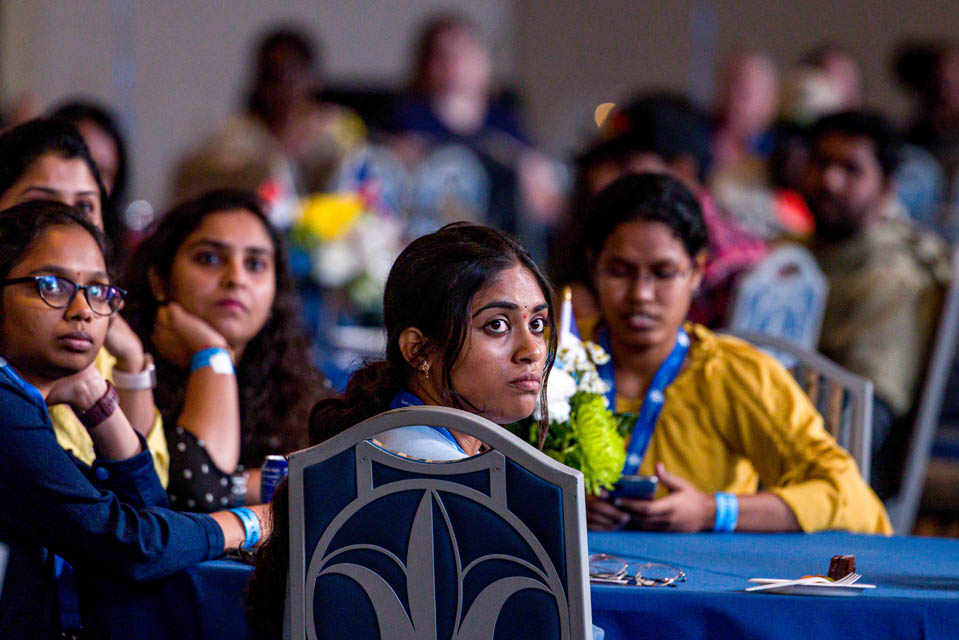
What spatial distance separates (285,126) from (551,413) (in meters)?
4.22

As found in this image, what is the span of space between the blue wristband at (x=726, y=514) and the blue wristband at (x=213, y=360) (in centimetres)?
97

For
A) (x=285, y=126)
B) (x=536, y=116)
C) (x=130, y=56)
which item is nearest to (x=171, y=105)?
(x=130, y=56)

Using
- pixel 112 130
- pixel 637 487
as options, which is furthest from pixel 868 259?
pixel 112 130

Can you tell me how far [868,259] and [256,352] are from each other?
2.37 m

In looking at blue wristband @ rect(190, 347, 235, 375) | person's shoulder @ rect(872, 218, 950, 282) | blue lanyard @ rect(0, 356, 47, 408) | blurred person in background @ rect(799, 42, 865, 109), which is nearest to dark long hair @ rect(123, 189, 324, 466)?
blue wristband @ rect(190, 347, 235, 375)

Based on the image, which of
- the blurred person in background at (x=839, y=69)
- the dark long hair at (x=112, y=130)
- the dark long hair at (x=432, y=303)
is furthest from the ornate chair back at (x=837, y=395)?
the blurred person in background at (x=839, y=69)

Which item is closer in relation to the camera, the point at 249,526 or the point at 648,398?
the point at 249,526

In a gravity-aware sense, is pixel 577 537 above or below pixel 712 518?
above

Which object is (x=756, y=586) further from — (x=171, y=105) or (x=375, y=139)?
(x=171, y=105)

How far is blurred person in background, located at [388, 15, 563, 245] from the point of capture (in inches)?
249

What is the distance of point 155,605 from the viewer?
1.92m

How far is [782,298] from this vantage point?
12.7ft

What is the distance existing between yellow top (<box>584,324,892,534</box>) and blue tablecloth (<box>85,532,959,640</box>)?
329 millimetres

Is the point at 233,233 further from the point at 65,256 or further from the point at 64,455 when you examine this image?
the point at 64,455
